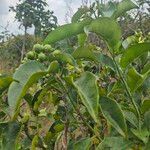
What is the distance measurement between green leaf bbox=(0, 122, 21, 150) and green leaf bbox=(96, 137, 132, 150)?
212 millimetres

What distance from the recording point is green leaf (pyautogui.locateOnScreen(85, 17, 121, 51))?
0.97 meters

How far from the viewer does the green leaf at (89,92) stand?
0.95 m

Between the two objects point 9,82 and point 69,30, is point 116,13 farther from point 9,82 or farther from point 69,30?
point 9,82

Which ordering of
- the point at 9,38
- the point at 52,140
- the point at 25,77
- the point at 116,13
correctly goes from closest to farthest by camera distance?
the point at 25,77
the point at 116,13
the point at 52,140
the point at 9,38

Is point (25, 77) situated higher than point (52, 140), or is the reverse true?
point (25, 77)

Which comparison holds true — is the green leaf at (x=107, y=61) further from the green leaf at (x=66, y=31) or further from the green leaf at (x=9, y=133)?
the green leaf at (x=9, y=133)

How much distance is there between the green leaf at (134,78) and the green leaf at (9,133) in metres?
0.29

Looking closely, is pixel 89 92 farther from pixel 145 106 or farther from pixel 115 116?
pixel 145 106

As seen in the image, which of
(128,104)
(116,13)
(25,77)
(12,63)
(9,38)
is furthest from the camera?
(9,38)

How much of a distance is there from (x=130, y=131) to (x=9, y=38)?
1306cm

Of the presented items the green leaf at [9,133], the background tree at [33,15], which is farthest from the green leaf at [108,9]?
the background tree at [33,15]

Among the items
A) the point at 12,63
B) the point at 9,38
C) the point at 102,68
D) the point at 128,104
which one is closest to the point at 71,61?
the point at 128,104

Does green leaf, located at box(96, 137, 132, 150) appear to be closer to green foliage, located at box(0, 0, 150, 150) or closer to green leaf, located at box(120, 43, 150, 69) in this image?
green foliage, located at box(0, 0, 150, 150)

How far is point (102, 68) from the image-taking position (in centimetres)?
142
